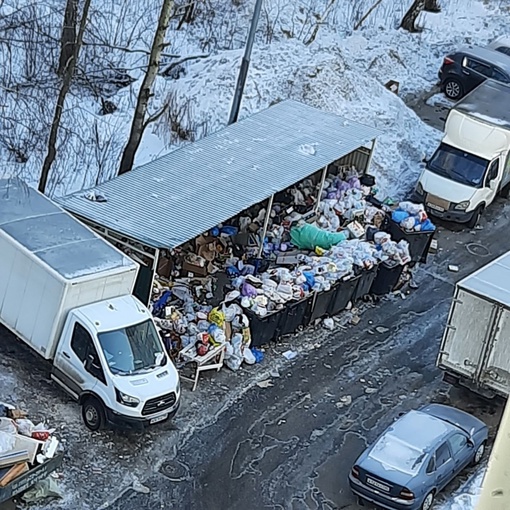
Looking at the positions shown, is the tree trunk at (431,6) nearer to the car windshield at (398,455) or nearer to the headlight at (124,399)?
the car windshield at (398,455)

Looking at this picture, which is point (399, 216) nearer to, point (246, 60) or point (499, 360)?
point (246, 60)

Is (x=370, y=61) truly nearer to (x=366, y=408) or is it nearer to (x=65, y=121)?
(x=65, y=121)

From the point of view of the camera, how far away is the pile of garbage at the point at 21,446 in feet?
36.1

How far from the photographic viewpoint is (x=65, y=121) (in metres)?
20.7

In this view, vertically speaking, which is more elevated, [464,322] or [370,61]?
[370,61]

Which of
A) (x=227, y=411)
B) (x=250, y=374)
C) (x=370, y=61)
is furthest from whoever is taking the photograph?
(x=370, y=61)

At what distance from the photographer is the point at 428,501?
12156 millimetres

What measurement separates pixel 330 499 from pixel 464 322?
12.3 feet

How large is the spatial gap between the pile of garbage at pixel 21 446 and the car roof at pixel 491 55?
67.0ft

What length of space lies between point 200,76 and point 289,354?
10.8 meters

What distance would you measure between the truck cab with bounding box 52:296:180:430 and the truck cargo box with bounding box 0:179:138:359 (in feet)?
0.91

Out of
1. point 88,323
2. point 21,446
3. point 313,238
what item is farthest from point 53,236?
point 313,238

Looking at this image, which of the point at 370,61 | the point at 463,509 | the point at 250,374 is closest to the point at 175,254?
the point at 250,374

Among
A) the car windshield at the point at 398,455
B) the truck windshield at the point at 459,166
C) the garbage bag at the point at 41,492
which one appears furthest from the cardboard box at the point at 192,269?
the truck windshield at the point at 459,166
